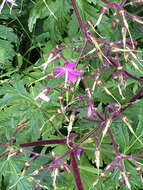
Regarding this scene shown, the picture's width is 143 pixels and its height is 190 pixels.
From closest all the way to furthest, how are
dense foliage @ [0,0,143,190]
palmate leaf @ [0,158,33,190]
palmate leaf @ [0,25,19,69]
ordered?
dense foliage @ [0,0,143,190] → palmate leaf @ [0,158,33,190] → palmate leaf @ [0,25,19,69]

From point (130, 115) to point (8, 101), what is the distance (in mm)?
643

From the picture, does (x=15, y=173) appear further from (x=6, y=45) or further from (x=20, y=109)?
(x=6, y=45)

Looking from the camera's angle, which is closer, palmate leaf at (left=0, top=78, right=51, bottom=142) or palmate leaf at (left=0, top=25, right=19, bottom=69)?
palmate leaf at (left=0, top=78, right=51, bottom=142)

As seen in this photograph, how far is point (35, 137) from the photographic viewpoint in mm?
1867

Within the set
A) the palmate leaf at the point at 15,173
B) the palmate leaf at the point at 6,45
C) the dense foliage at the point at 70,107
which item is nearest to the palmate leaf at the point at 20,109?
the dense foliage at the point at 70,107

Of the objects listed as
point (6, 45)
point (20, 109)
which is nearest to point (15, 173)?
point (20, 109)

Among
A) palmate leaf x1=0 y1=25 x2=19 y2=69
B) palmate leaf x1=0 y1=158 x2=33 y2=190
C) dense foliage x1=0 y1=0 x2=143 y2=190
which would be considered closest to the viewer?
dense foliage x1=0 y1=0 x2=143 y2=190

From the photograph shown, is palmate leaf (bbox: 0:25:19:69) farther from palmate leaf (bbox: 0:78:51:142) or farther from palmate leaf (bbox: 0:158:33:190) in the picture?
palmate leaf (bbox: 0:158:33:190)

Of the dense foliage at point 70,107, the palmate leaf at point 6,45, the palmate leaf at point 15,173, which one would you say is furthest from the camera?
the palmate leaf at point 6,45

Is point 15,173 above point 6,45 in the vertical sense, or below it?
below

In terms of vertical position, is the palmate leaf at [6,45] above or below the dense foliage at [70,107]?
above

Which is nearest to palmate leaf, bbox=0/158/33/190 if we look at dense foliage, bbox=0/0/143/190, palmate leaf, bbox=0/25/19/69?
dense foliage, bbox=0/0/143/190

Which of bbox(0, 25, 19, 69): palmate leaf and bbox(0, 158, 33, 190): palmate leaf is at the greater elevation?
bbox(0, 25, 19, 69): palmate leaf

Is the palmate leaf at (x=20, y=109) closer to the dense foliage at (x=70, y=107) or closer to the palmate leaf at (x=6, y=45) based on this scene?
the dense foliage at (x=70, y=107)
